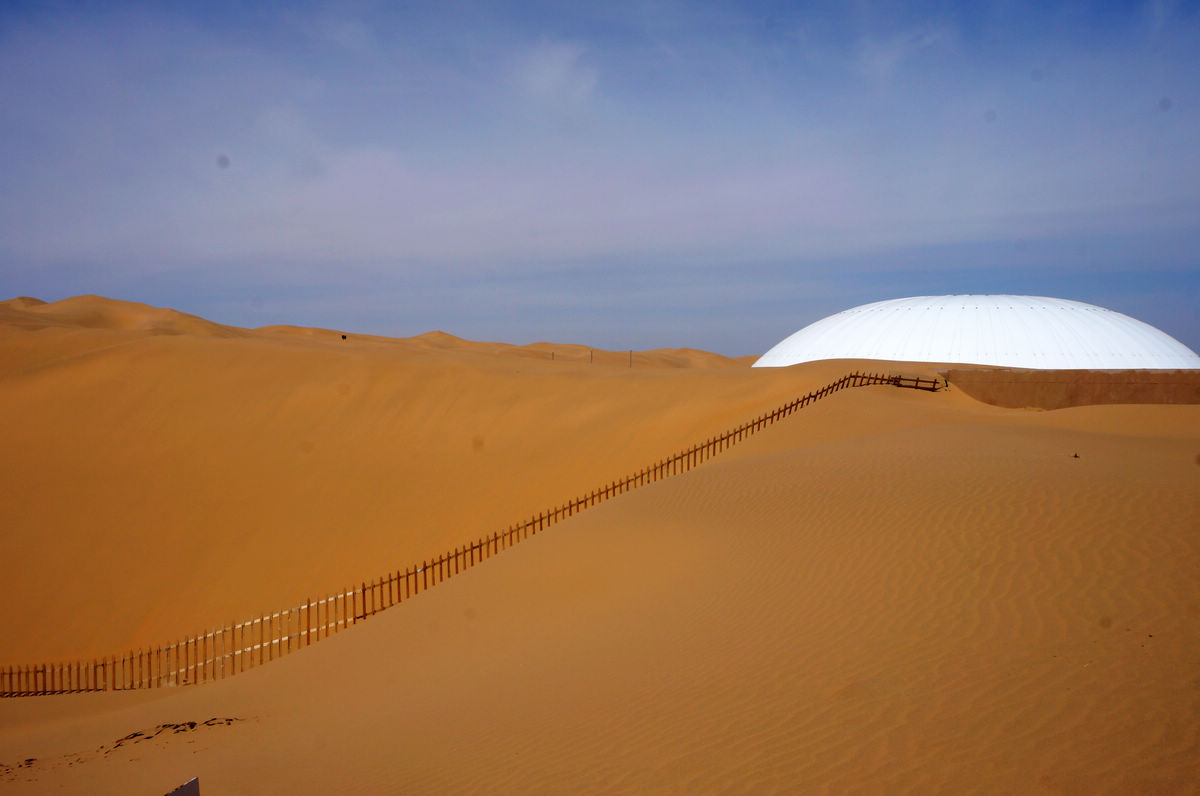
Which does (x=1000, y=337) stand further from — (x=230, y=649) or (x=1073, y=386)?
(x=230, y=649)

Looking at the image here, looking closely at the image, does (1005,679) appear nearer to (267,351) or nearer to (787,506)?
(787,506)

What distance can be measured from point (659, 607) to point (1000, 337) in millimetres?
34832

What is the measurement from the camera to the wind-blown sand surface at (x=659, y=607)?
18.6ft

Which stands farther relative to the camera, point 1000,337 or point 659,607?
point 1000,337

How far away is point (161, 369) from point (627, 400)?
18.8m

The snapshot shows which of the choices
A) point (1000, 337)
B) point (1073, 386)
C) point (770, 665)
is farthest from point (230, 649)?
point (1000, 337)

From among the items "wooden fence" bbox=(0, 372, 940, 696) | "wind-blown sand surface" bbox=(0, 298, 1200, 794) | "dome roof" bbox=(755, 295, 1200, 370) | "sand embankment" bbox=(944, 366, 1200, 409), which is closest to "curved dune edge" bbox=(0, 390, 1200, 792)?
"wind-blown sand surface" bbox=(0, 298, 1200, 794)

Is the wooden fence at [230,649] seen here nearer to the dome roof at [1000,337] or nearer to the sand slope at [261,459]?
the sand slope at [261,459]

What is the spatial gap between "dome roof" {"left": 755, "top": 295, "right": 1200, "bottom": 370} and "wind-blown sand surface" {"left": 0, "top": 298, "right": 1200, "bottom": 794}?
13.7 meters

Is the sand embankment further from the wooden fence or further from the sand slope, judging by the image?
the wooden fence

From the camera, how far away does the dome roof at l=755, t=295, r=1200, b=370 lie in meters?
37.2

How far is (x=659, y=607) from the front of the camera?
940 cm

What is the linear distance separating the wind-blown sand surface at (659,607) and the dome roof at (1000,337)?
13.7 metres

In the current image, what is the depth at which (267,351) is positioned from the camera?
1384 inches
